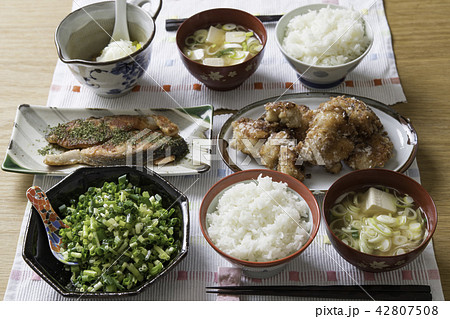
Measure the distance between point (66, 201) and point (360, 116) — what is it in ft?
4.78

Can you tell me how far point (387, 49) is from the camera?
291 centimetres

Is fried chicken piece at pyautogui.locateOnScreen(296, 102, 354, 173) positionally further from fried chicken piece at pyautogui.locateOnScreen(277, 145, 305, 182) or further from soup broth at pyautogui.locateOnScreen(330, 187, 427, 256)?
soup broth at pyautogui.locateOnScreen(330, 187, 427, 256)

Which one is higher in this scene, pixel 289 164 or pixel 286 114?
pixel 286 114

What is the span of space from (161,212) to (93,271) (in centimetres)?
37

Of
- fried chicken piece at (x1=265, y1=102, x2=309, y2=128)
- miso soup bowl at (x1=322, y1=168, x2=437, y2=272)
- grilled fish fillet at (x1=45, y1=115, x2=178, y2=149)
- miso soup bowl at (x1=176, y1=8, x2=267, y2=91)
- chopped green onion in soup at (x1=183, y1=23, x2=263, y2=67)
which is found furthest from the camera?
chopped green onion in soup at (x1=183, y1=23, x2=263, y2=67)

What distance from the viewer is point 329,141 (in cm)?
213

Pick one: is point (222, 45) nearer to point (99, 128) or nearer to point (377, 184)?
point (99, 128)

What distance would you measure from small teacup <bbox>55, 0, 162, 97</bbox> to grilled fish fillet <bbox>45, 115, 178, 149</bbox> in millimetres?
229

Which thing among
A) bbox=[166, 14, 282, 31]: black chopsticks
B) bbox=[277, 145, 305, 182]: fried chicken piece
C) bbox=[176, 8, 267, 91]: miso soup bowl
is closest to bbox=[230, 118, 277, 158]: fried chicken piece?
bbox=[277, 145, 305, 182]: fried chicken piece

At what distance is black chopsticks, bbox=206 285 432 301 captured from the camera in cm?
181

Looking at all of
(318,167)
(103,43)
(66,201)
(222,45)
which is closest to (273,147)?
(318,167)

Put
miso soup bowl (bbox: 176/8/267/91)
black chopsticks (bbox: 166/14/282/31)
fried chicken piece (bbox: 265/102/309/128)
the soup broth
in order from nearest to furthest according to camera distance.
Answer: the soup broth → fried chicken piece (bbox: 265/102/309/128) → miso soup bowl (bbox: 176/8/267/91) → black chopsticks (bbox: 166/14/282/31)

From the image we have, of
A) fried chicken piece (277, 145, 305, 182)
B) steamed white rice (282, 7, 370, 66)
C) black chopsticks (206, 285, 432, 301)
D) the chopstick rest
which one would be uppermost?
steamed white rice (282, 7, 370, 66)

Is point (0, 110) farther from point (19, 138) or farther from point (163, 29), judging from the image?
point (163, 29)
